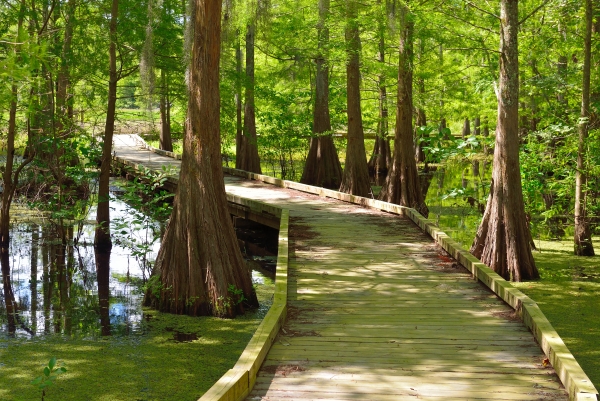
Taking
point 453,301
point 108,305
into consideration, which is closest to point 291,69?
point 108,305

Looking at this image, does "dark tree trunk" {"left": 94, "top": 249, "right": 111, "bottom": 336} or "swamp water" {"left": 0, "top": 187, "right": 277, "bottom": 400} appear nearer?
"swamp water" {"left": 0, "top": 187, "right": 277, "bottom": 400}

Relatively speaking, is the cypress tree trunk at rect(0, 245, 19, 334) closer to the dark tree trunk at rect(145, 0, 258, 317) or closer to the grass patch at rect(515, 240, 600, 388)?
the dark tree trunk at rect(145, 0, 258, 317)

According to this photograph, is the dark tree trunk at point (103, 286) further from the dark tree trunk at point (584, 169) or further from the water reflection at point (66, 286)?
the dark tree trunk at point (584, 169)

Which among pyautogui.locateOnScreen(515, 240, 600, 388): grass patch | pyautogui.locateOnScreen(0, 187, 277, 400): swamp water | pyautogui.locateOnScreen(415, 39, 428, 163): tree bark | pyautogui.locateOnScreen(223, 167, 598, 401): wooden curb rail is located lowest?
pyautogui.locateOnScreen(0, 187, 277, 400): swamp water

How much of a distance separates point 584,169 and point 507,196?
2165 millimetres

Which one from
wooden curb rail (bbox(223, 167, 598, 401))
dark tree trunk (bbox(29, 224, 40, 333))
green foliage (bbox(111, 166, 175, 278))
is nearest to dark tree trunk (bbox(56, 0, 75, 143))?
green foliage (bbox(111, 166, 175, 278))

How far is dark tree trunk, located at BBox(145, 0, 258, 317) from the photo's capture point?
26.6 feet

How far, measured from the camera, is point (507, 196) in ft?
32.1

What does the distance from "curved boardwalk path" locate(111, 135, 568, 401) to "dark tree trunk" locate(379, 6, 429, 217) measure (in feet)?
15.4

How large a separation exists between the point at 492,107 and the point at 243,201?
400 inches

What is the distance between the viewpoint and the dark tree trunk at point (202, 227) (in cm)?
809

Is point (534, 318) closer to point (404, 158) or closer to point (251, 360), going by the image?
point (251, 360)

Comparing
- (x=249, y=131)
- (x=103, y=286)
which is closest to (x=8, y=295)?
(x=103, y=286)

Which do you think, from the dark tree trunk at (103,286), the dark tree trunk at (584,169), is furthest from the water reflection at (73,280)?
the dark tree trunk at (584,169)
